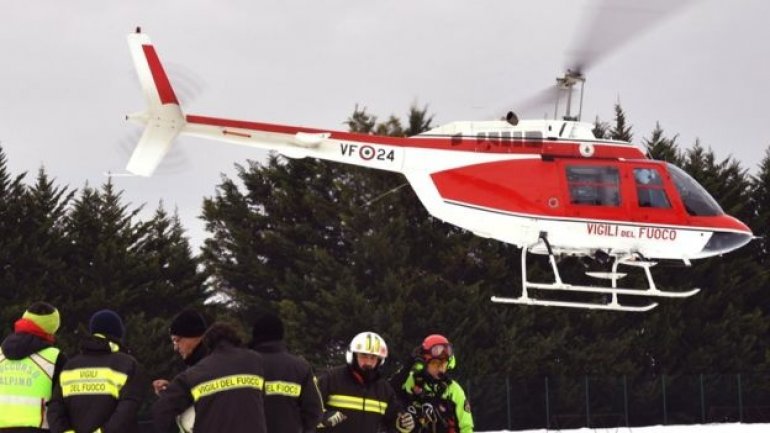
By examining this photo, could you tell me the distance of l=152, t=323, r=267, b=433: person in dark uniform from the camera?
24.4 ft

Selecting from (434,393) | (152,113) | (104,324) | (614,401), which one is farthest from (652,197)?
(614,401)

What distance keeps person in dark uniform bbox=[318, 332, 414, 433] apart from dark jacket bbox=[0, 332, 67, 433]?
2051 millimetres

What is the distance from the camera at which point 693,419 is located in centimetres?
3647

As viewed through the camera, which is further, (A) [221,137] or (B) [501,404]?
(B) [501,404]

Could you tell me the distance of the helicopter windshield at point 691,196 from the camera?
21.9 meters

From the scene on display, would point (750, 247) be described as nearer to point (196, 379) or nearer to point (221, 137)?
point (221, 137)

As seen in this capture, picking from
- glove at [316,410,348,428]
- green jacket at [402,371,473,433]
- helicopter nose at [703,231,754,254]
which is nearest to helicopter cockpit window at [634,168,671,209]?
helicopter nose at [703,231,754,254]

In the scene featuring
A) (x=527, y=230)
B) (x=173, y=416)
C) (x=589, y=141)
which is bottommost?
(x=173, y=416)

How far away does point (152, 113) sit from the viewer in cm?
2141

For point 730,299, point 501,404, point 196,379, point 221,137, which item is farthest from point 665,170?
point 730,299

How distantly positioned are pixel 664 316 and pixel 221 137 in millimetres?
24906

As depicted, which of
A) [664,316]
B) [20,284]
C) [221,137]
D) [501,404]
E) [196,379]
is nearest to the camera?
[196,379]

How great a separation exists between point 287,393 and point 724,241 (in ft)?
50.4

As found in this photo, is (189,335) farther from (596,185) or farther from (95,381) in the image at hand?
(596,185)
